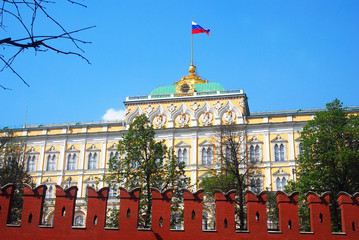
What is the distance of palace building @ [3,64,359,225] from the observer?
44.8 metres

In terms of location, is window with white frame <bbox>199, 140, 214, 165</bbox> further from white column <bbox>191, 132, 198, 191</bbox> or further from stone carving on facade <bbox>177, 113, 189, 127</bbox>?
stone carving on facade <bbox>177, 113, 189, 127</bbox>

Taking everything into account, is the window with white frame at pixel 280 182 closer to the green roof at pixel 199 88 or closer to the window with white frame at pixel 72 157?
the green roof at pixel 199 88

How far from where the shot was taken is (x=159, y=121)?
47.7 m

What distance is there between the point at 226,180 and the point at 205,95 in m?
16.1

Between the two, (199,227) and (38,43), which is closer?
(38,43)

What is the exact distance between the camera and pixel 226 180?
3300 cm

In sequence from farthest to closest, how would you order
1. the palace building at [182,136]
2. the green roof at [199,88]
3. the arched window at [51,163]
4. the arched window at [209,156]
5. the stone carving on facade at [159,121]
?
the green roof at [199,88], the arched window at [51,163], the stone carving on facade at [159,121], the arched window at [209,156], the palace building at [182,136]

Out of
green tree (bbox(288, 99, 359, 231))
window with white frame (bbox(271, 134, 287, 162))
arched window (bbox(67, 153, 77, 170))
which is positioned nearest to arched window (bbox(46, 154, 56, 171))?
arched window (bbox(67, 153, 77, 170))

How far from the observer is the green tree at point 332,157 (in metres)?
30.7

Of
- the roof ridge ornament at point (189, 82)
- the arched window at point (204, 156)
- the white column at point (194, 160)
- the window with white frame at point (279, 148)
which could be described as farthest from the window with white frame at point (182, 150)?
the window with white frame at point (279, 148)

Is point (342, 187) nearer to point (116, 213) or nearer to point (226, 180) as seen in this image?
point (226, 180)

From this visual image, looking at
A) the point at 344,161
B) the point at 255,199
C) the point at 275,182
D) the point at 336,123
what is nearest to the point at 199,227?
the point at 255,199

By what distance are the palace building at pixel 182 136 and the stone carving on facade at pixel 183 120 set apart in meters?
0.10

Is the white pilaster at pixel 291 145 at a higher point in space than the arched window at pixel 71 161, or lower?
higher
